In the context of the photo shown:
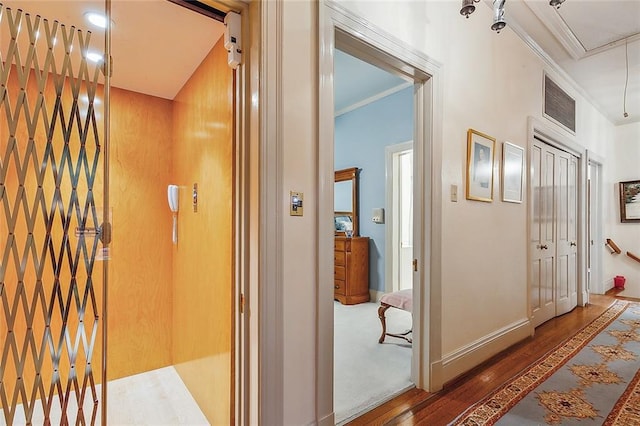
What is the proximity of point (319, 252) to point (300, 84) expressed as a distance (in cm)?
80

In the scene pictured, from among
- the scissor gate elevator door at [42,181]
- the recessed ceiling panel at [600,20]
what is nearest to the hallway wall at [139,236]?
the scissor gate elevator door at [42,181]

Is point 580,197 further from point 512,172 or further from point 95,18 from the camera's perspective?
point 95,18

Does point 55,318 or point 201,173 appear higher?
point 201,173

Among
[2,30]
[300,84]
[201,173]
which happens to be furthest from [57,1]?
[300,84]

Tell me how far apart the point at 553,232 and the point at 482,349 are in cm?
213

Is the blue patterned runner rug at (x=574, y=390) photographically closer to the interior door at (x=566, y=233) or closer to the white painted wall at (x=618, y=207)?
the interior door at (x=566, y=233)

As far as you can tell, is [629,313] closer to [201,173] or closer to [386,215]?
[386,215]

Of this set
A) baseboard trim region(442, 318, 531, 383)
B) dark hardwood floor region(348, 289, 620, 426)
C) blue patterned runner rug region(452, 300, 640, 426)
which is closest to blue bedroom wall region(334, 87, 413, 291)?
baseboard trim region(442, 318, 531, 383)

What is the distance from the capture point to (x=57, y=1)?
1668 mm

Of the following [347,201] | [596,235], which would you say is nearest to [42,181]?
[347,201]

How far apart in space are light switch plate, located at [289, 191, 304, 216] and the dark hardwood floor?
4.16 ft

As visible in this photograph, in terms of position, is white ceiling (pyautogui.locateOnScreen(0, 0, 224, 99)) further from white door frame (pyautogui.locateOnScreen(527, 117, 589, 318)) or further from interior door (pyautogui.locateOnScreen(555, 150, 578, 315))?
interior door (pyautogui.locateOnScreen(555, 150, 578, 315))

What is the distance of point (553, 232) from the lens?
3879mm

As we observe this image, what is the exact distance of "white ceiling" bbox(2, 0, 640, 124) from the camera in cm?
179
